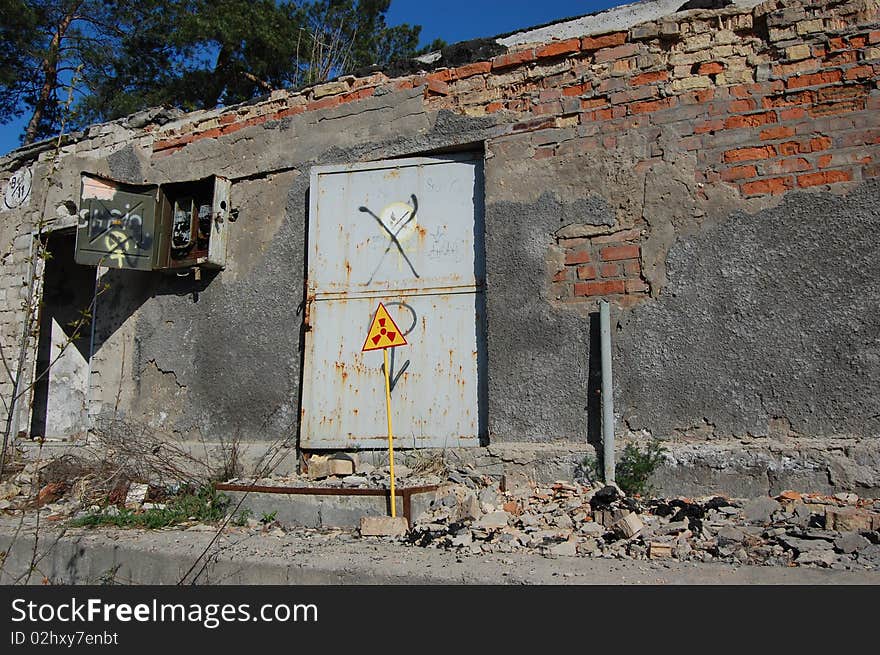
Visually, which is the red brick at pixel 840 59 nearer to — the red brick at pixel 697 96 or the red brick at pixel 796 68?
the red brick at pixel 796 68

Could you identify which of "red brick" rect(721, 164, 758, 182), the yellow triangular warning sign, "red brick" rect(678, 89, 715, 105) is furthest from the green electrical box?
"red brick" rect(721, 164, 758, 182)

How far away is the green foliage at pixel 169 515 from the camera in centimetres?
504

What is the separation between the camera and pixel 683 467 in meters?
4.65

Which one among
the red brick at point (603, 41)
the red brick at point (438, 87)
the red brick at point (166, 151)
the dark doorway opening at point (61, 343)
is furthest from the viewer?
the dark doorway opening at point (61, 343)

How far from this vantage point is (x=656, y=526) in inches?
161

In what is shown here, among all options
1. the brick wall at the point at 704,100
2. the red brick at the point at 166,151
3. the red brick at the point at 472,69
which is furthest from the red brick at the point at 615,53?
the red brick at the point at 166,151

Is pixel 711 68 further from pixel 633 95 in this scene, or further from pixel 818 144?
pixel 818 144

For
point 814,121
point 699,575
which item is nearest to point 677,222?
point 814,121

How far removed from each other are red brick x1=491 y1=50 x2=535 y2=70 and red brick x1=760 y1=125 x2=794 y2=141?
1813 millimetres

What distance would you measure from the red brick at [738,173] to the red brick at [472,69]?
6.67 feet

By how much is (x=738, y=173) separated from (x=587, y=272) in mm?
1193

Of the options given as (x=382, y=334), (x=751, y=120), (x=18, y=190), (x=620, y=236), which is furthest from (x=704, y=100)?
(x=18, y=190)

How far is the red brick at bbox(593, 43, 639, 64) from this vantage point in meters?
5.29

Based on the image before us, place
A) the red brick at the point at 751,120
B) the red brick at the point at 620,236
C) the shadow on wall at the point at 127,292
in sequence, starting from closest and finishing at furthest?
the red brick at the point at 751,120 < the red brick at the point at 620,236 < the shadow on wall at the point at 127,292
